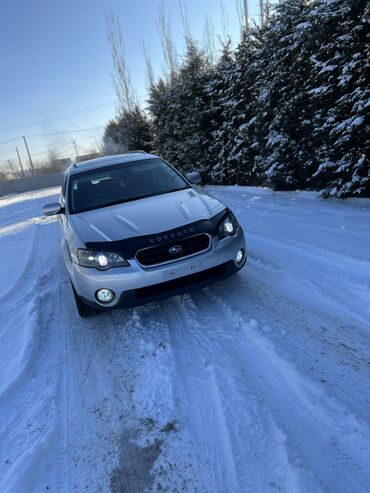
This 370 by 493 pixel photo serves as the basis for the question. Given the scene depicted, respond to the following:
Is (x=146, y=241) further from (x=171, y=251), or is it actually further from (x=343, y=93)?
(x=343, y=93)

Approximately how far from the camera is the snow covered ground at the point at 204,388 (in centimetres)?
218

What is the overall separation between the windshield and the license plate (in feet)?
5.25

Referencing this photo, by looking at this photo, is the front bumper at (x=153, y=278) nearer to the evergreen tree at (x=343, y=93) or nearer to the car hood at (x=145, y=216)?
the car hood at (x=145, y=216)

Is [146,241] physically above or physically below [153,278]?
above

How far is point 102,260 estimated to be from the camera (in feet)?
12.0

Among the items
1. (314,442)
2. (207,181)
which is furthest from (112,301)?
(207,181)

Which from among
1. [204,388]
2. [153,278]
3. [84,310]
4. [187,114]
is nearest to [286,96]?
[153,278]

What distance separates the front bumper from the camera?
358 cm

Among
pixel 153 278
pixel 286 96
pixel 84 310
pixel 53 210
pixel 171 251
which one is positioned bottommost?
pixel 84 310

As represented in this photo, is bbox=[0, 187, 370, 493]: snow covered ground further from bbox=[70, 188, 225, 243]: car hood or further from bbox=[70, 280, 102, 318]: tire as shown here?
bbox=[70, 188, 225, 243]: car hood

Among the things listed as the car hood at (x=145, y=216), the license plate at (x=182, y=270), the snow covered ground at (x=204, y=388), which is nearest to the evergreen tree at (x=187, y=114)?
the car hood at (x=145, y=216)

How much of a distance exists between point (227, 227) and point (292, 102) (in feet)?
17.7

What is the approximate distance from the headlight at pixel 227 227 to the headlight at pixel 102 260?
1012mm

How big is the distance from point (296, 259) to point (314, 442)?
10.2 ft
